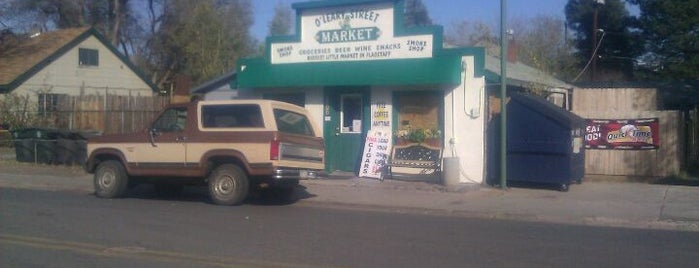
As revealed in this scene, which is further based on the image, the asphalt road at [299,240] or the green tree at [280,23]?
the green tree at [280,23]

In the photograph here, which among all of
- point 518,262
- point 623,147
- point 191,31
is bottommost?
point 518,262

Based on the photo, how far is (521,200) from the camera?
15.0 metres

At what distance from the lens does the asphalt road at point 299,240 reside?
871cm

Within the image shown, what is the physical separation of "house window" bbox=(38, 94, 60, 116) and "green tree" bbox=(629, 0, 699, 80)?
26.9 meters

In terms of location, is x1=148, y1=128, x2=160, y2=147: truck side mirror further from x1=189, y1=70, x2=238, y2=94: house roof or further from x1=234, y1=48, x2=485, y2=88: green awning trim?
x1=189, y1=70, x2=238, y2=94: house roof

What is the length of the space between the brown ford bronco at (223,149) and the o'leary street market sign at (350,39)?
4.12 m

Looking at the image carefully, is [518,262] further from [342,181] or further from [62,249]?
[342,181]

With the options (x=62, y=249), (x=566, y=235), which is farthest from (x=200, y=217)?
(x=566, y=235)

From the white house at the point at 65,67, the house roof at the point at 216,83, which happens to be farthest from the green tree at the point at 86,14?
the house roof at the point at 216,83

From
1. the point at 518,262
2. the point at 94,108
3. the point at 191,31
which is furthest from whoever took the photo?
the point at 191,31

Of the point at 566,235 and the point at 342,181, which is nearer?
the point at 566,235

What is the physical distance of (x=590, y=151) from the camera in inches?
744

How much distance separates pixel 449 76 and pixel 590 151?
4.34 meters

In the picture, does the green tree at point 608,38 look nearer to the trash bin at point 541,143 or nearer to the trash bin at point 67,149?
the trash bin at point 541,143
